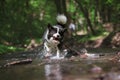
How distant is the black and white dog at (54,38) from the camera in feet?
49.1

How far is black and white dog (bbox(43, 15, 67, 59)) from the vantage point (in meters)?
15.0

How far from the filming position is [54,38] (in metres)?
15.0

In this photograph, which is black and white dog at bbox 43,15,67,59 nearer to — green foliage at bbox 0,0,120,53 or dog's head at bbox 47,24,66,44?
dog's head at bbox 47,24,66,44

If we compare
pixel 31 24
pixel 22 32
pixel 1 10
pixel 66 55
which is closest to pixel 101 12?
pixel 31 24

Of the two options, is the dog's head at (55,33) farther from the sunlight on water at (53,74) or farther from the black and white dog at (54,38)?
the sunlight on water at (53,74)

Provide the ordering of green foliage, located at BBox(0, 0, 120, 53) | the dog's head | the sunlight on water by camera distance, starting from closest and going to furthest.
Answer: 1. the sunlight on water
2. the dog's head
3. green foliage, located at BBox(0, 0, 120, 53)

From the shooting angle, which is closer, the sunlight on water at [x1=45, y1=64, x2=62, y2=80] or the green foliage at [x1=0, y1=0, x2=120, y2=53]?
the sunlight on water at [x1=45, y1=64, x2=62, y2=80]

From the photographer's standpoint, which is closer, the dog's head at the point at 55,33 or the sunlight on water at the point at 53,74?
the sunlight on water at the point at 53,74

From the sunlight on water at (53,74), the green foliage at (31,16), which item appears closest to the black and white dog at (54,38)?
the sunlight on water at (53,74)

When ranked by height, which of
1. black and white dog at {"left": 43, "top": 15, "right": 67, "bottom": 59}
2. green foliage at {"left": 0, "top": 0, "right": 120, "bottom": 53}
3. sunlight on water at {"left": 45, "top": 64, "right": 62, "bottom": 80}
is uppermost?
green foliage at {"left": 0, "top": 0, "right": 120, "bottom": 53}

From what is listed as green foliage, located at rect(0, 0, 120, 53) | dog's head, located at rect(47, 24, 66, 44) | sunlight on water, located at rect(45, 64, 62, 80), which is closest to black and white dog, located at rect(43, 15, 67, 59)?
dog's head, located at rect(47, 24, 66, 44)

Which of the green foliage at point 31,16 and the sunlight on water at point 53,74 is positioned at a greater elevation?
the green foliage at point 31,16

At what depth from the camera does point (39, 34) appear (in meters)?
35.7

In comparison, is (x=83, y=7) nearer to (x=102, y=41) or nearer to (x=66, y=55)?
(x=102, y=41)
